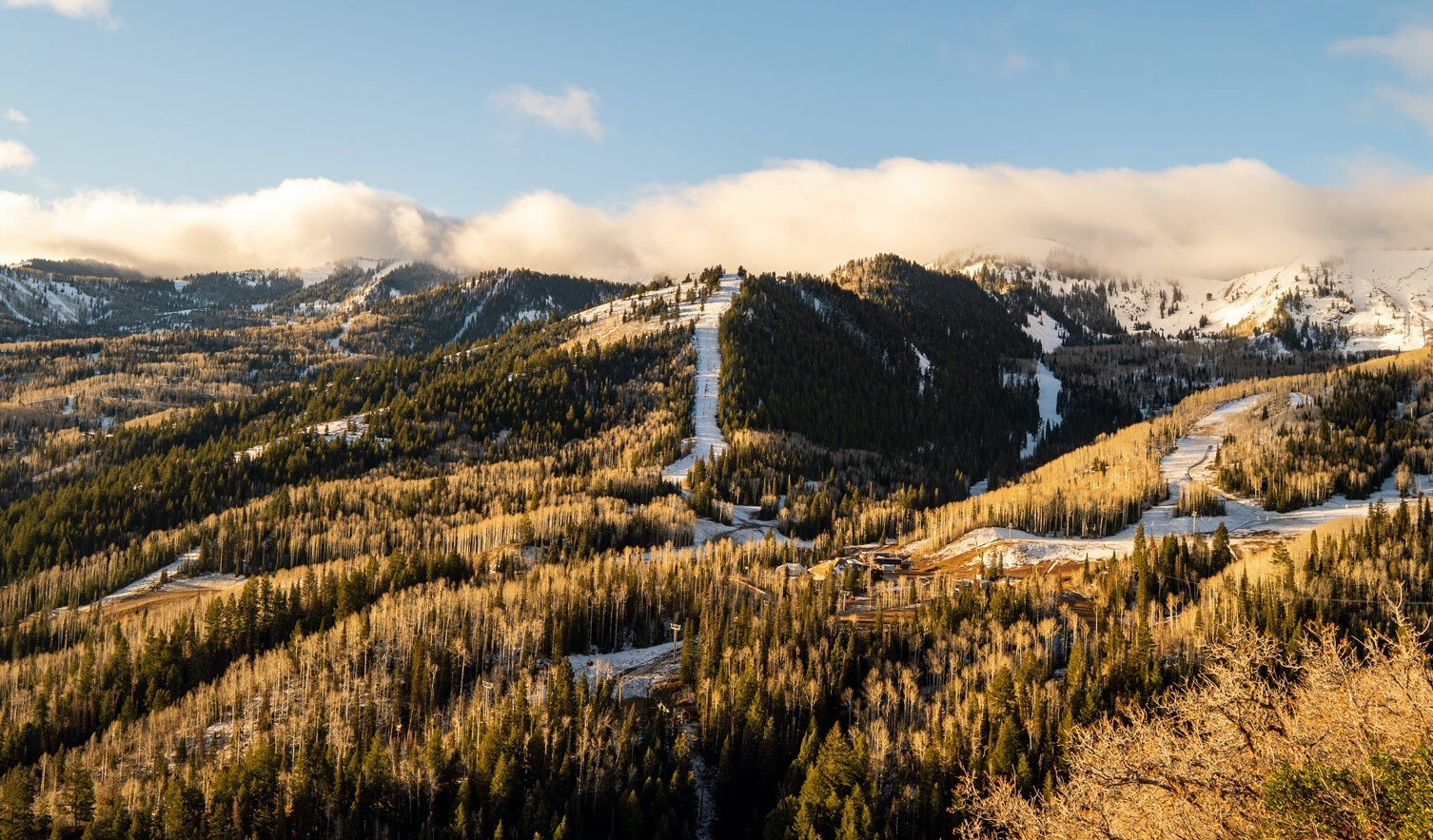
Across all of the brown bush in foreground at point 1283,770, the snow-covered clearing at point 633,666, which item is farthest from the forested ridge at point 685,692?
the snow-covered clearing at point 633,666

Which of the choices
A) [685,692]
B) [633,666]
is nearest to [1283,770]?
[685,692]

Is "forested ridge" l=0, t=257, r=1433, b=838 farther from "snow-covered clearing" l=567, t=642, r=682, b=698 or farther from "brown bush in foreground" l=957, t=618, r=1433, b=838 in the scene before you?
"snow-covered clearing" l=567, t=642, r=682, b=698

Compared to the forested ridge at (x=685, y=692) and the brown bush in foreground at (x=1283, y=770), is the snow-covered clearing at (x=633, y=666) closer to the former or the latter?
the forested ridge at (x=685, y=692)

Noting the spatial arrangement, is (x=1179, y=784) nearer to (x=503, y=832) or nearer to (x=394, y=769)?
(x=503, y=832)

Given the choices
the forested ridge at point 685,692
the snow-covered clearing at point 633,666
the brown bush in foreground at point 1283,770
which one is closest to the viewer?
the brown bush in foreground at point 1283,770

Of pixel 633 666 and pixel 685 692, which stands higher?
pixel 633 666

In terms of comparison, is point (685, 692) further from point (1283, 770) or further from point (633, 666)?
point (1283, 770)

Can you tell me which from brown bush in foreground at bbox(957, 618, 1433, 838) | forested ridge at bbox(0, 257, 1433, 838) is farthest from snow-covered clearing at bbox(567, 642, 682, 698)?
brown bush in foreground at bbox(957, 618, 1433, 838)

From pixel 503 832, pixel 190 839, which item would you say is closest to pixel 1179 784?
pixel 503 832
